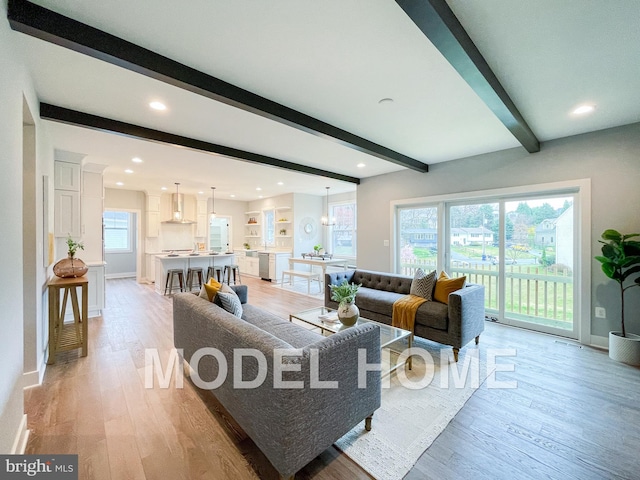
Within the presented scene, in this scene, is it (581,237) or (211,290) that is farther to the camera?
(581,237)

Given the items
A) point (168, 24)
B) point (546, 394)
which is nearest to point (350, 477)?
point (546, 394)

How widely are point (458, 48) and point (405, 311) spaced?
2.56 meters

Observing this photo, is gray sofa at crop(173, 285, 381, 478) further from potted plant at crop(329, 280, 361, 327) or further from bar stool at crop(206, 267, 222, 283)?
bar stool at crop(206, 267, 222, 283)

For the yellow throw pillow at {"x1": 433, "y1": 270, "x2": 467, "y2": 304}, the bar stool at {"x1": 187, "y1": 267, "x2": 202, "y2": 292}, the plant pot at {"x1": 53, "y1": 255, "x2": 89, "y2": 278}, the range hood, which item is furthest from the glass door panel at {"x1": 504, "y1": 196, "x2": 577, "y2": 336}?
the range hood

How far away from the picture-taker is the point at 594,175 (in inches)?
133

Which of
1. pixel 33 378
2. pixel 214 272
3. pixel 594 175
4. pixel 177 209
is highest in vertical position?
pixel 177 209

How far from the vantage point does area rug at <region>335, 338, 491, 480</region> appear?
1653mm

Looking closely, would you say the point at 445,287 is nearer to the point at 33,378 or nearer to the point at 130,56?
the point at 130,56

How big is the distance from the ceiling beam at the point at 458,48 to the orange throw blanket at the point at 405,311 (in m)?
2.14

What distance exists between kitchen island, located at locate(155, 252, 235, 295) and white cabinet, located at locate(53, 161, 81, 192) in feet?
7.70

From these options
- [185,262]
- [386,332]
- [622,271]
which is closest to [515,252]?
[622,271]

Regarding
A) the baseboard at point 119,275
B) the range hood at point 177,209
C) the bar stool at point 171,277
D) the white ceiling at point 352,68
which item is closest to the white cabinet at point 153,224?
the range hood at point 177,209

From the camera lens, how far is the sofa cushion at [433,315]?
9.76ft

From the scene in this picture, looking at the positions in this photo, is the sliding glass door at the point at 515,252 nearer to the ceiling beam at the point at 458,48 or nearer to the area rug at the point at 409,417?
the area rug at the point at 409,417
